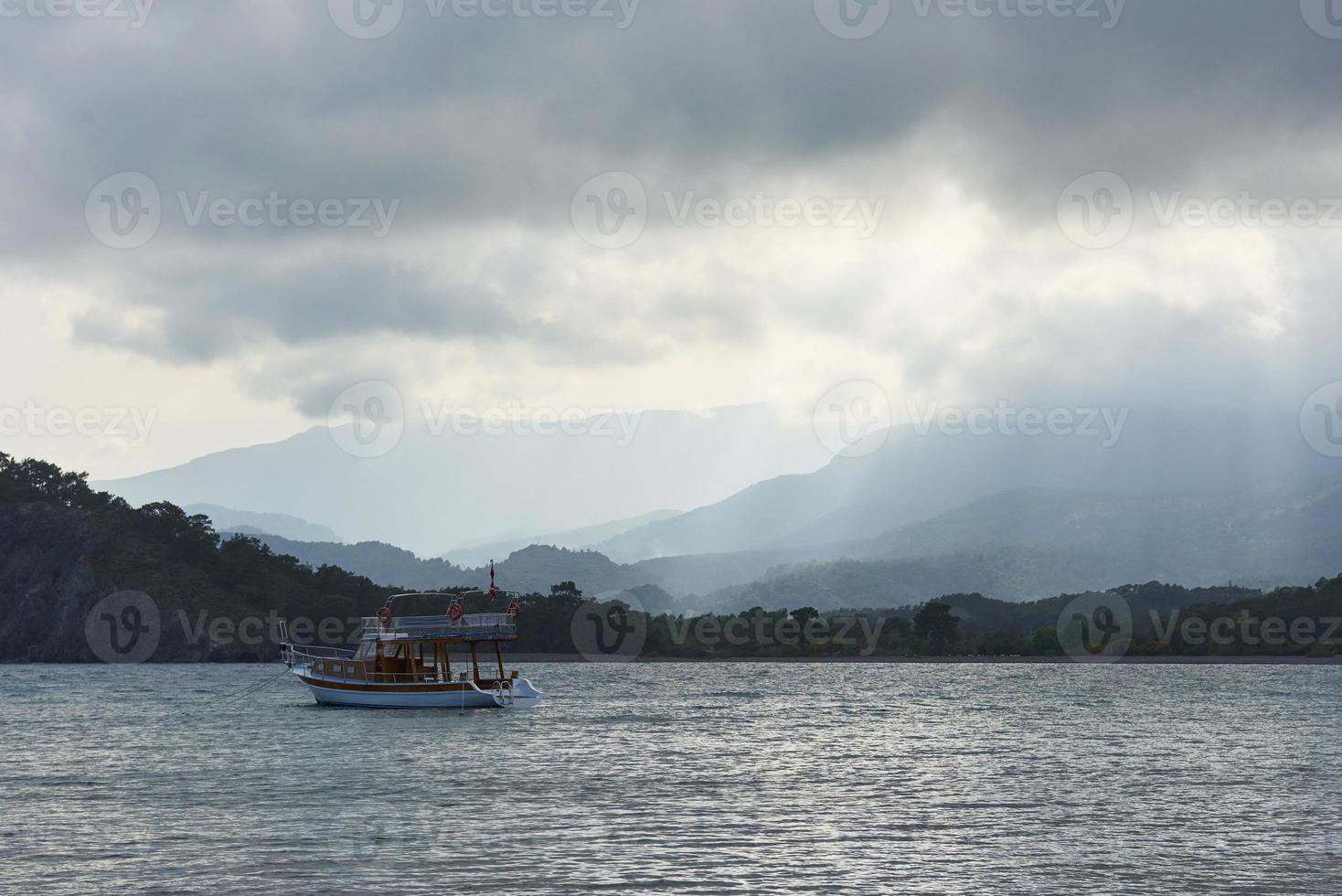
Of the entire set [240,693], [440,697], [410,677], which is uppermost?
[410,677]

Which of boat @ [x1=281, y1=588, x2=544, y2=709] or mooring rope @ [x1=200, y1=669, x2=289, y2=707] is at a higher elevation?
boat @ [x1=281, y1=588, x2=544, y2=709]

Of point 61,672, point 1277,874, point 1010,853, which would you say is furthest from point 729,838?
point 61,672

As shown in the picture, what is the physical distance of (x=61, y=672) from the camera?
191875 millimetres

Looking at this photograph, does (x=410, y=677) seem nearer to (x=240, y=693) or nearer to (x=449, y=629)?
(x=449, y=629)

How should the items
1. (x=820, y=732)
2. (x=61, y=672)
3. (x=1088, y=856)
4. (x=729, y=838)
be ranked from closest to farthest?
(x=1088, y=856)
(x=729, y=838)
(x=820, y=732)
(x=61, y=672)

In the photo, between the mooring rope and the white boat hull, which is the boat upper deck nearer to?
the white boat hull

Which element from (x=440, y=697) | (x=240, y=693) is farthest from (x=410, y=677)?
(x=240, y=693)

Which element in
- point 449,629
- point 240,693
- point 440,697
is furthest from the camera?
point 240,693

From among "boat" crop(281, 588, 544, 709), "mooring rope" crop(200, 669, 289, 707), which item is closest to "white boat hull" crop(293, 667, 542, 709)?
"boat" crop(281, 588, 544, 709)

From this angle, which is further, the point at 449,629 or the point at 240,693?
the point at 240,693

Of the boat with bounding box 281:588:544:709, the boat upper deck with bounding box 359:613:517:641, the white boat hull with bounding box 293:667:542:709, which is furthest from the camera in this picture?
the white boat hull with bounding box 293:667:542:709

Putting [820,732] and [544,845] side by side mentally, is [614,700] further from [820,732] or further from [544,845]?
[544,845]

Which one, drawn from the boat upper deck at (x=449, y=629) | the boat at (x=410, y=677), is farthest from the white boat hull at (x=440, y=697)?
the boat upper deck at (x=449, y=629)

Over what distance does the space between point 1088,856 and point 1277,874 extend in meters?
5.30
